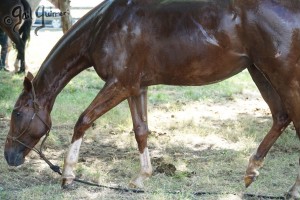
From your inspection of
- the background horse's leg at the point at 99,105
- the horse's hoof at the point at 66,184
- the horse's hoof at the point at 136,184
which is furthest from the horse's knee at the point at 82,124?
the horse's hoof at the point at 136,184

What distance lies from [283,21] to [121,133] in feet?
10.6

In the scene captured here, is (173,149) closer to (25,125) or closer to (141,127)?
(141,127)

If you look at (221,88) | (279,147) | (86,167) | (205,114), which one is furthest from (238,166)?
(221,88)

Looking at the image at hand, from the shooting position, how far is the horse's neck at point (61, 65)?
461cm

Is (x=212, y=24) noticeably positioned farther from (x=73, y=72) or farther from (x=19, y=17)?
(x=19, y=17)

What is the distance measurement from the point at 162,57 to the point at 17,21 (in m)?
6.61

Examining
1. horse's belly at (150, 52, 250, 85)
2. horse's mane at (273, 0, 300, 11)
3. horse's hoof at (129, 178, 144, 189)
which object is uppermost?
horse's mane at (273, 0, 300, 11)

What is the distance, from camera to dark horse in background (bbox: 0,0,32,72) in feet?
31.3

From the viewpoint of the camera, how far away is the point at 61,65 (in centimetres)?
463

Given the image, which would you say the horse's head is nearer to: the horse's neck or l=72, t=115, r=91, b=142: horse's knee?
the horse's neck

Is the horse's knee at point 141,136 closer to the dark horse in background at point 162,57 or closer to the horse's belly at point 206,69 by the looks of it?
the dark horse in background at point 162,57

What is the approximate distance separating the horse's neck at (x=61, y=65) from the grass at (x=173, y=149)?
888 mm

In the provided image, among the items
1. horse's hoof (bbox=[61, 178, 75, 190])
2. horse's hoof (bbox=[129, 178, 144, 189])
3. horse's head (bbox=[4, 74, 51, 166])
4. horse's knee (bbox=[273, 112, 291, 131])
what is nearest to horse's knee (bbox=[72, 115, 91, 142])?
horse's head (bbox=[4, 74, 51, 166])

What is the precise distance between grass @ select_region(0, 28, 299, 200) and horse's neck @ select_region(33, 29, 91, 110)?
888mm
